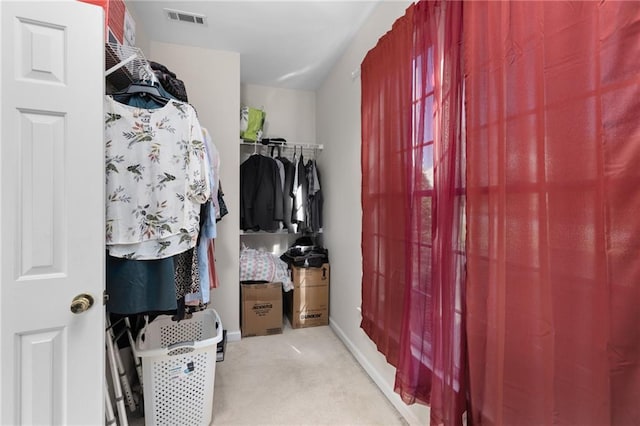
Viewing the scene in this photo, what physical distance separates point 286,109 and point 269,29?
1141 mm

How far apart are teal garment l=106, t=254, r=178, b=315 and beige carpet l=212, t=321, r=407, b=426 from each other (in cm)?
91

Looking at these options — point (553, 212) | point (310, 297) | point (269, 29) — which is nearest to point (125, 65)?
point (269, 29)

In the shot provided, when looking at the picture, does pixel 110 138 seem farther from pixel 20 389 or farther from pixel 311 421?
Result: pixel 311 421

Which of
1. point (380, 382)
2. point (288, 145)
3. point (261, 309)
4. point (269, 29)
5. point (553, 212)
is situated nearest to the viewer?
point (553, 212)

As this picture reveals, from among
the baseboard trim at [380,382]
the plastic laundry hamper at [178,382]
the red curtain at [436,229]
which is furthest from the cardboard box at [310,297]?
the red curtain at [436,229]

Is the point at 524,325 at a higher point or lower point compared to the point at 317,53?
lower

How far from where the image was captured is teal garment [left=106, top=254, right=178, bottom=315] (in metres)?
1.15

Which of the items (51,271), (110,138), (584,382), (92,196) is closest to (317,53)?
(110,138)

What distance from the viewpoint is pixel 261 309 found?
266 centimetres

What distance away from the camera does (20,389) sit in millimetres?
930

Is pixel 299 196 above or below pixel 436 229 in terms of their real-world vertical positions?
above

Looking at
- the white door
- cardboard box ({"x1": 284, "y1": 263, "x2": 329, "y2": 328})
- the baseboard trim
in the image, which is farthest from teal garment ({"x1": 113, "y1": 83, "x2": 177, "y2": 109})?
the baseboard trim

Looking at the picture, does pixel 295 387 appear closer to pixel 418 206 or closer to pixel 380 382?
pixel 380 382

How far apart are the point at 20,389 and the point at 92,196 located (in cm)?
70
